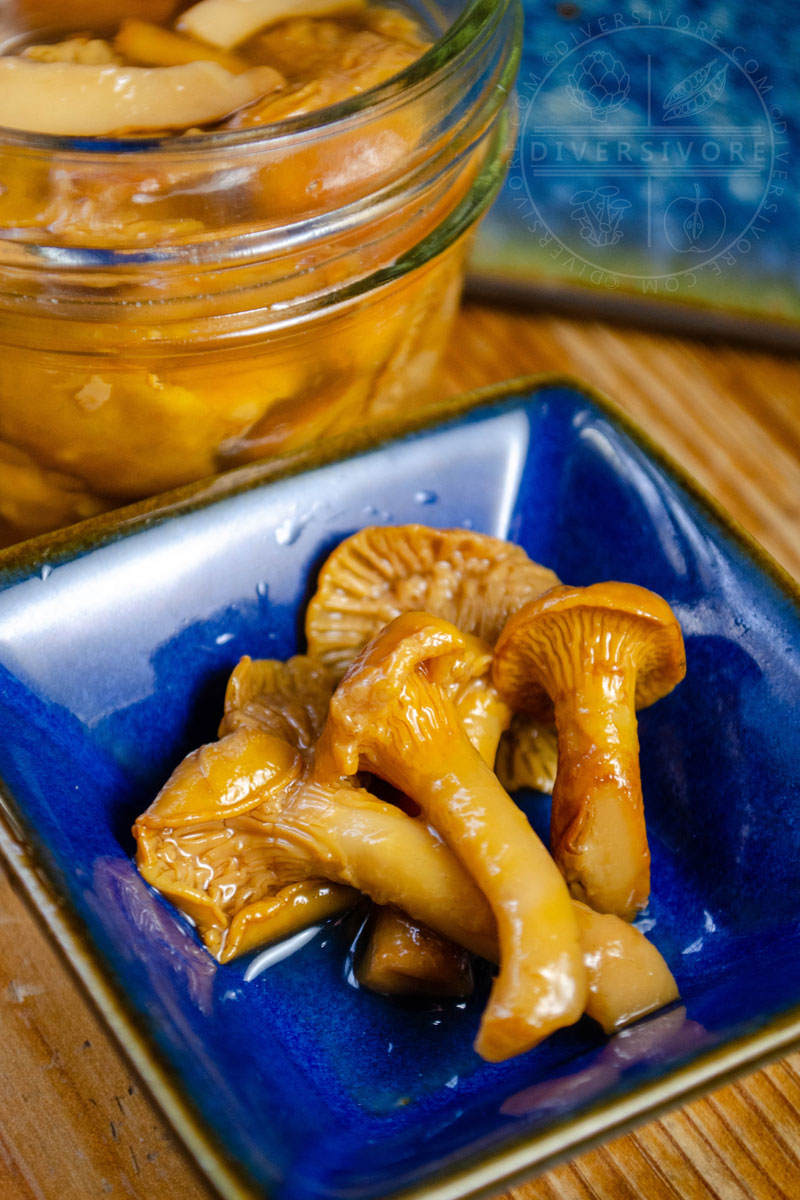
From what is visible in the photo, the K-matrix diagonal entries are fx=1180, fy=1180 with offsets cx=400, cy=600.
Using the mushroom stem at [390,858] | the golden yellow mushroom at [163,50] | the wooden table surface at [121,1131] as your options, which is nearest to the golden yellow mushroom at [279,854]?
the mushroom stem at [390,858]

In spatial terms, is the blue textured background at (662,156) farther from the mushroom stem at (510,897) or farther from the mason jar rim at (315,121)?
the mushroom stem at (510,897)

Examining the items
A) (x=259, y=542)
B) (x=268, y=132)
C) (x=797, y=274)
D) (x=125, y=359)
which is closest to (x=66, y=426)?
(x=125, y=359)

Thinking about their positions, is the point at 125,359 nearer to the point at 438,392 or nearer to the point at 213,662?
the point at 213,662

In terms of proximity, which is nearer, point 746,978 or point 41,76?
point 746,978

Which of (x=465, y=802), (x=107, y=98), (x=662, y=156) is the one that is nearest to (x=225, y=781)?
(x=465, y=802)

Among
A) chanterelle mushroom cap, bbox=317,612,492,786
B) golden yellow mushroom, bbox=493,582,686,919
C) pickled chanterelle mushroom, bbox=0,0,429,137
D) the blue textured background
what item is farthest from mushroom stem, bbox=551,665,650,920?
the blue textured background

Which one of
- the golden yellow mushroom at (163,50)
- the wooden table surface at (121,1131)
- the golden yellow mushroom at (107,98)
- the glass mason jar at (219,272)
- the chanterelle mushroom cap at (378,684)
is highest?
the golden yellow mushroom at (163,50)
